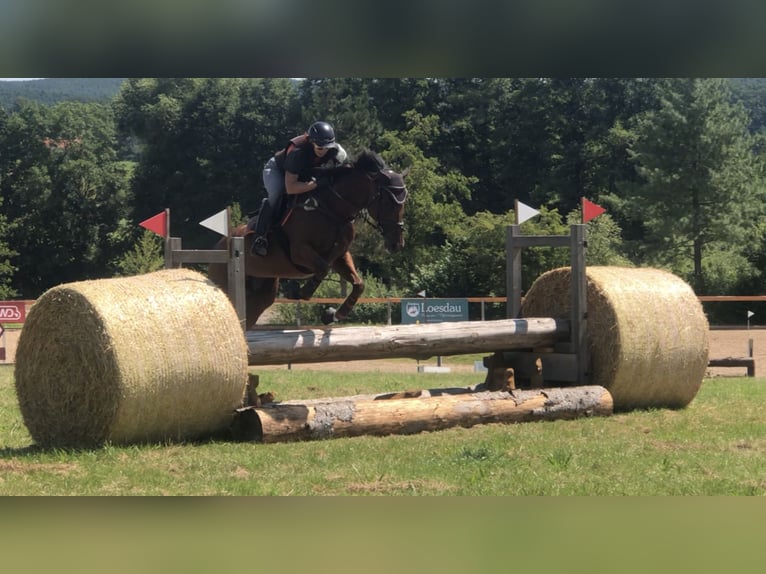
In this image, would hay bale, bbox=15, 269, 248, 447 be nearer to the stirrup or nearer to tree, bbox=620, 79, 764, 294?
the stirrup

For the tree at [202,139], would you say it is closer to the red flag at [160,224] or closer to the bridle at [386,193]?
the red flag at [160,224]

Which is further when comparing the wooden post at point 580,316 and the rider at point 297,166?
the wooden post at point 580,316

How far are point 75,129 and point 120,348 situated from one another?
161 ft

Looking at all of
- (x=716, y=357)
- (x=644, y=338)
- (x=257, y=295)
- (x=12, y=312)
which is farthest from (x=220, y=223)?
(x=716, y=357)

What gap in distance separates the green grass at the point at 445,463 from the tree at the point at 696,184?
93.6 ft

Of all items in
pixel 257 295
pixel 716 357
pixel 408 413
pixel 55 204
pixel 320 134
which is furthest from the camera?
pixel 55 204

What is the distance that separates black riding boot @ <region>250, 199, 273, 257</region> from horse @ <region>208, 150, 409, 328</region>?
90 millimetres

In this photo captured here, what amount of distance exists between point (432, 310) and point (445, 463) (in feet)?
38.5


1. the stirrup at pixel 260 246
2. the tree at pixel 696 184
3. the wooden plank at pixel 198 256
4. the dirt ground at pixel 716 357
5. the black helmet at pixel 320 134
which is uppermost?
the tree at pixel 696 184

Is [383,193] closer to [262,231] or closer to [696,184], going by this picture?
[262,231]

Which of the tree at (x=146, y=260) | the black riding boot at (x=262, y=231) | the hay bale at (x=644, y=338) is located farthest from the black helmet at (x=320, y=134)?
the tree at (x=146, y=260)

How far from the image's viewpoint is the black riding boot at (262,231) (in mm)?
8828

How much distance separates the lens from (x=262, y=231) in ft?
29.0

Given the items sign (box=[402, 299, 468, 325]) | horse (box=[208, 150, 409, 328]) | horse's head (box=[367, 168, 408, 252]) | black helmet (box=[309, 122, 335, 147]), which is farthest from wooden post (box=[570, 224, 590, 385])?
sign (box=[402, 299, 468, 325])
